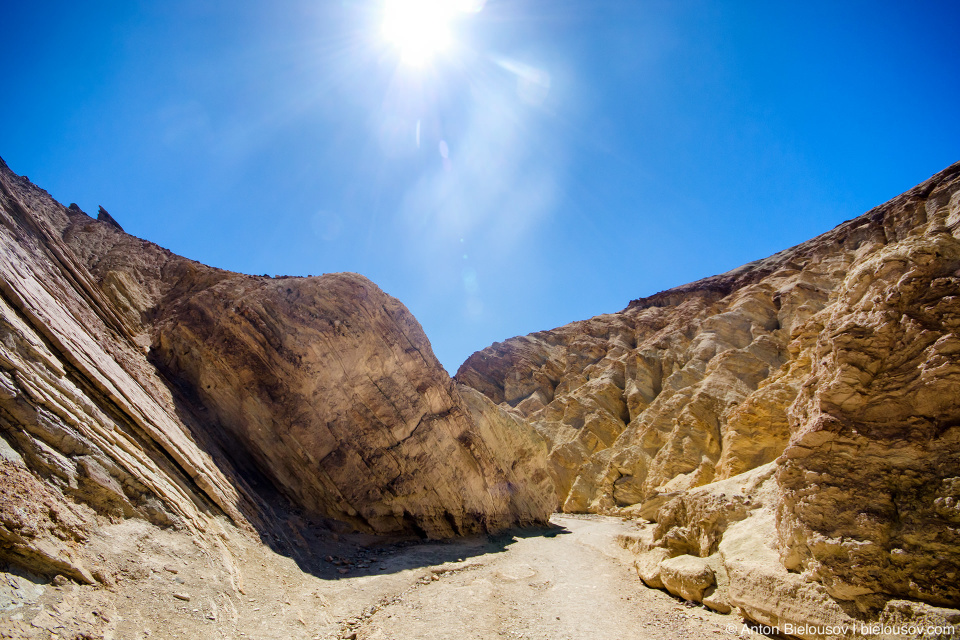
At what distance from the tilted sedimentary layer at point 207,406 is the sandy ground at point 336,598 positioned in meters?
0.79

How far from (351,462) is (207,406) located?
6313 mm

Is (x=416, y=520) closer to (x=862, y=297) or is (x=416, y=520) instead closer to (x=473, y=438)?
(x=473, y=438)

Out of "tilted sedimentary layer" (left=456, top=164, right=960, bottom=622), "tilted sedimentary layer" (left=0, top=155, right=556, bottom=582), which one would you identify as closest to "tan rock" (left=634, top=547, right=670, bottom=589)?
"tilted sedimentary layer" (left=456, top=164, right=960, bottom=622)

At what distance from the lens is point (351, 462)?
18.6 meters

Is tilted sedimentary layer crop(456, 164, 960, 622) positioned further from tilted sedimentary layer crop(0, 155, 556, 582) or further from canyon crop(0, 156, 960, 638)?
tilted sedimentary layer crop(0, 155, 556, 582)

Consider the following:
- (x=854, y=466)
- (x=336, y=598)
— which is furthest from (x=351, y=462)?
(x=854, y=466)

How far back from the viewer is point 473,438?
23.7m

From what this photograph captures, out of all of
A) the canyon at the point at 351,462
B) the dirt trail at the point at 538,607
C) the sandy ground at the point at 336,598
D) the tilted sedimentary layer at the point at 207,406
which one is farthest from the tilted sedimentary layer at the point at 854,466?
the tilted sedimentary layer at the point at 207,406

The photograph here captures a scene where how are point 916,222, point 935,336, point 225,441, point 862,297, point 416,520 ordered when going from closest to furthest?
point 935,336
point 862,297
point 225,441
point 416,520
point 916,222

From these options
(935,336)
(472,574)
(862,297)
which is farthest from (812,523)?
(472,574)

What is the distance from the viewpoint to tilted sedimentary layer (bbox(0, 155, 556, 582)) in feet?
27.1

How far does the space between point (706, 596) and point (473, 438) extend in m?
14.4

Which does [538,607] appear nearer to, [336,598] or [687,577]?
[687,577]

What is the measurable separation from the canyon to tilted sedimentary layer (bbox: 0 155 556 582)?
75mm
